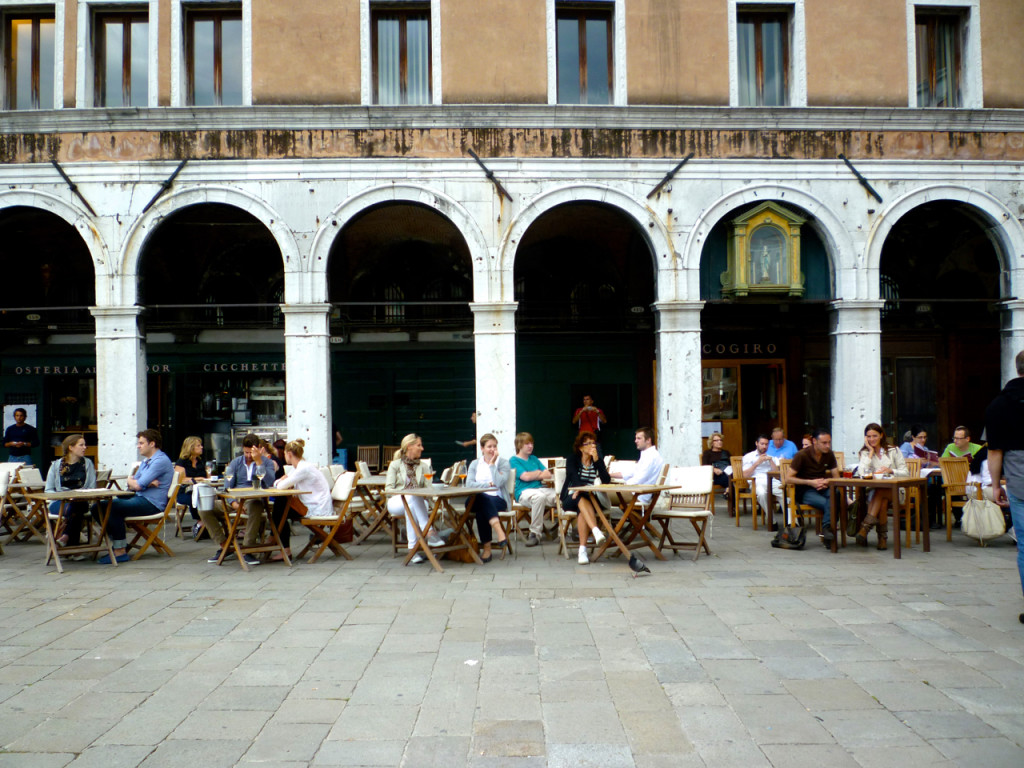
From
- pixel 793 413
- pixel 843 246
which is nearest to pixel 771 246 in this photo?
pixel 843 246

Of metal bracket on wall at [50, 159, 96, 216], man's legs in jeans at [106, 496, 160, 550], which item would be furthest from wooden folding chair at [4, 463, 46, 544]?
metal bracket on wall at [50, 159, 96, 216]

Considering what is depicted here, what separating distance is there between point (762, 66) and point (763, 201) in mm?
2132

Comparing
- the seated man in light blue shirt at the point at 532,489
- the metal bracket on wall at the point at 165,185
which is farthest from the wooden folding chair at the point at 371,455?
the seated man in light blue shirt at the point at 532,489

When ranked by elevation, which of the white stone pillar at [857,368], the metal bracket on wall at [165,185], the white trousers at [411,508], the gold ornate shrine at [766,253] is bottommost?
the white trousers at [411,508]

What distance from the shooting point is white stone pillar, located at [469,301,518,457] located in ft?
42.0

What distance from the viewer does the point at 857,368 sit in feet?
42.7

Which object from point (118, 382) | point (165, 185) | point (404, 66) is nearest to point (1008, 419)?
point (404, 66)

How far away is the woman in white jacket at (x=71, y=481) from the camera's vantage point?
883cm

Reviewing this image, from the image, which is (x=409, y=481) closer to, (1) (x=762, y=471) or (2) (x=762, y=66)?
(1) (x=762, y=471)

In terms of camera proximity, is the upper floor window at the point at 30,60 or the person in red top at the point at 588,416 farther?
the person in red top at the point at 588,416

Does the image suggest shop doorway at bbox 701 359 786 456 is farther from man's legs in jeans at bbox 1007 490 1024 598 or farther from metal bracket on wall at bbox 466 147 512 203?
man's legs in jeans at bbox 1007 490 1024 598

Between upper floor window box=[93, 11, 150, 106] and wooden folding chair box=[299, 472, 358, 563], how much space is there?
789cm

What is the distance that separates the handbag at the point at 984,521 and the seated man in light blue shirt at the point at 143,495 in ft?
26.7

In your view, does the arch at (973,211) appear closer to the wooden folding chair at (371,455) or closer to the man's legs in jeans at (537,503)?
the man's legs in jeans at (537,503)
